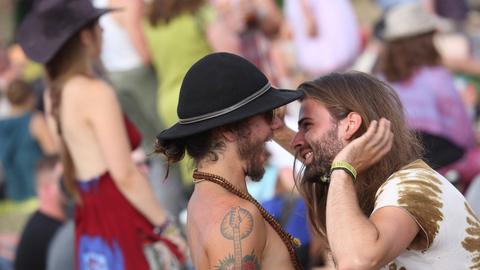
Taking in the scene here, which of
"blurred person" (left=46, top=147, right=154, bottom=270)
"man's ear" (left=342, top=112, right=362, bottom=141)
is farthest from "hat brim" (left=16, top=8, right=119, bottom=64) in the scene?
"man's ear" (left=342, top=112, right=362, bottom=141)

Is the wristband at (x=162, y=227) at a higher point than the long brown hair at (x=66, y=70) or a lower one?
lower

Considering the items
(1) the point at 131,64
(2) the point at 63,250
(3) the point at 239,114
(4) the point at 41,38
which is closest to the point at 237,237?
(3) the point at 239,114

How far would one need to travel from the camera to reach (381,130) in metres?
3.26

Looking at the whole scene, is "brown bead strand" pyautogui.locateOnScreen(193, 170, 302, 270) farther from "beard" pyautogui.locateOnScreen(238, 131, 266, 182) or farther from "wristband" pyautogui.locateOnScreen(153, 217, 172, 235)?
"wristband" pyautogui.locateOnScreen(153, 217, 172, 235)

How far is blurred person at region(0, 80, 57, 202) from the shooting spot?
388 inches

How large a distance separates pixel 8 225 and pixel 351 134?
21.7ft

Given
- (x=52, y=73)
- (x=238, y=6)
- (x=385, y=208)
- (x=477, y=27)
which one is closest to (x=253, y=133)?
(x=385, y=208)

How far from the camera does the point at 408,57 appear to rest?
6410mm

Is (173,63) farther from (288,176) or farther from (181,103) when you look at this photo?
(181,103)

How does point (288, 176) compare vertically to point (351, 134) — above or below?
below

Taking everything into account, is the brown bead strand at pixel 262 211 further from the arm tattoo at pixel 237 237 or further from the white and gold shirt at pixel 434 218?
the white and gold shirt at pixel 434 218

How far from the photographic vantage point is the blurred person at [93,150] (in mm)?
5211

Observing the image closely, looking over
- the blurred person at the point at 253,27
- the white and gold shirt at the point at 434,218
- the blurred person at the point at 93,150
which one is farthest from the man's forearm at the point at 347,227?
the blurred person at the point at 253,27

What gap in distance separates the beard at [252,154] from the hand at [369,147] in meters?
0.28
